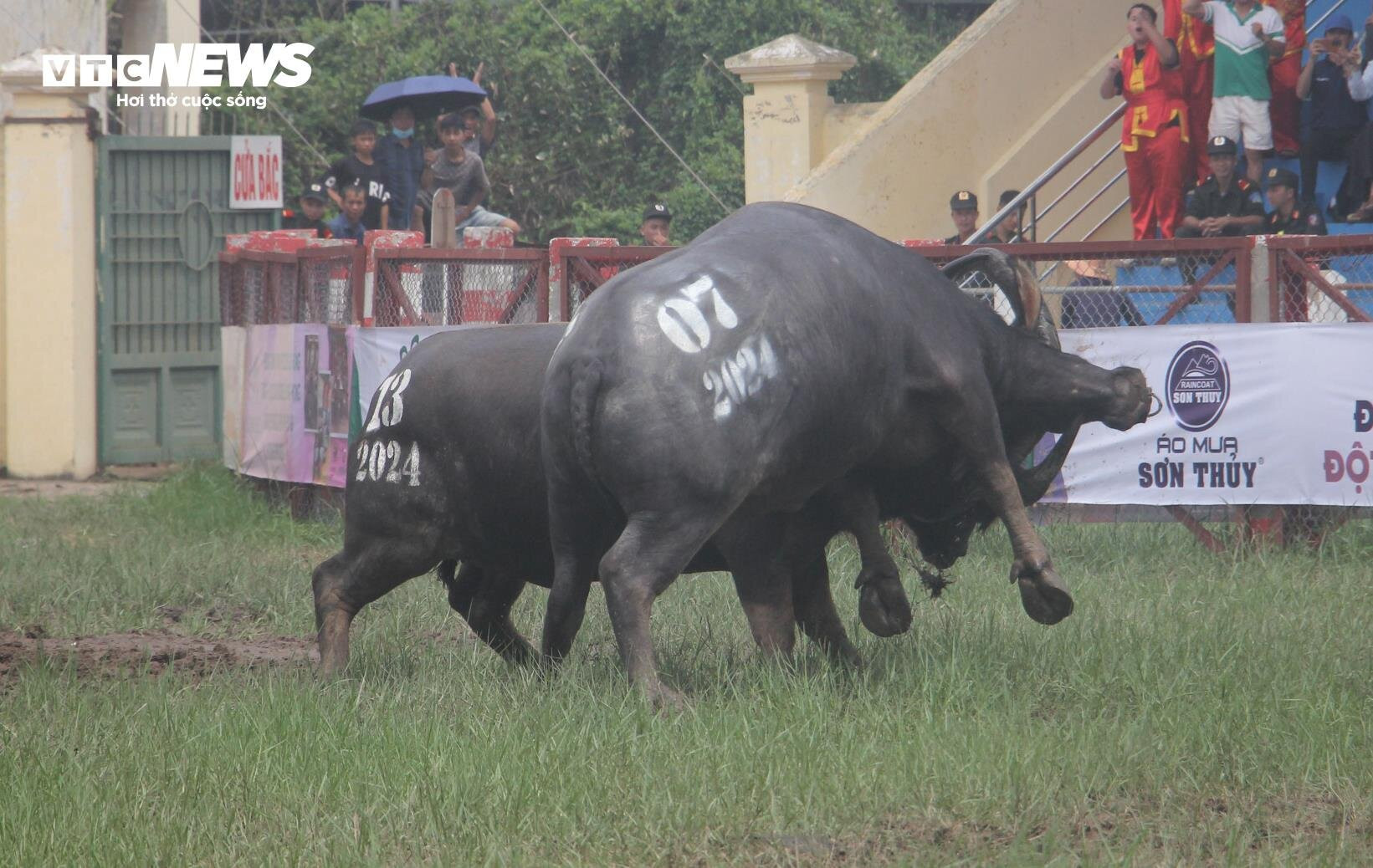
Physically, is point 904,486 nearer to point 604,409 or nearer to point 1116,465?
point 604,409

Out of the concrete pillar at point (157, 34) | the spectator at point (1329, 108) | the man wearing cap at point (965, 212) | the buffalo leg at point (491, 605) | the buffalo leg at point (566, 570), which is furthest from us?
the concrete pillar at point (157, 34)

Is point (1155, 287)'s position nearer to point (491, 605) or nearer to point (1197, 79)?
point (1197, 79)

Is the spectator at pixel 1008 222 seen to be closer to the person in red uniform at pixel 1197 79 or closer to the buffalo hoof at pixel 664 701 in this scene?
the person in red uniform at pixel 1197 79

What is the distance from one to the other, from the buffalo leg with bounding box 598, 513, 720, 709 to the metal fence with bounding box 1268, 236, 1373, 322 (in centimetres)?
532

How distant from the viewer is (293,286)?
510 inches

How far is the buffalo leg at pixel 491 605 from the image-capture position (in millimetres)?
7109

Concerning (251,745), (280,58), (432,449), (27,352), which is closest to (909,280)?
(432,449)

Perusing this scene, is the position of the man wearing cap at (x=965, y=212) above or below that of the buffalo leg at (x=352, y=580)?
above

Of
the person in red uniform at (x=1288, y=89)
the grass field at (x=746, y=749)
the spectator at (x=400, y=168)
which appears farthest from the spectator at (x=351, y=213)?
the grass field at (x=746, y=749)

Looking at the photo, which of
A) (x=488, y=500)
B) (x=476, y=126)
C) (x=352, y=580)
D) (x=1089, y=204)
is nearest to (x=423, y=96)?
(x=476, y=126)

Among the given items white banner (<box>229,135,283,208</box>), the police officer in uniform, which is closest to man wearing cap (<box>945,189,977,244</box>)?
the police officer in uniform

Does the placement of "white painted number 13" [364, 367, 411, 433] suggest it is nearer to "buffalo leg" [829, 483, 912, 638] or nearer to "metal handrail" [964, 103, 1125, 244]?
"buffalo leg" [829, 483, 912, 638]

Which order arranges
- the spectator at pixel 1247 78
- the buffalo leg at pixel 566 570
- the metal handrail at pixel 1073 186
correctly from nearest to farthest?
the buffalo leg at pixel 566 570 → the spectator at pixel 1247 78 → the metal handrail at pixel 1073 186

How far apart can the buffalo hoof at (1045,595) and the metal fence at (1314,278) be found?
4.16 m
